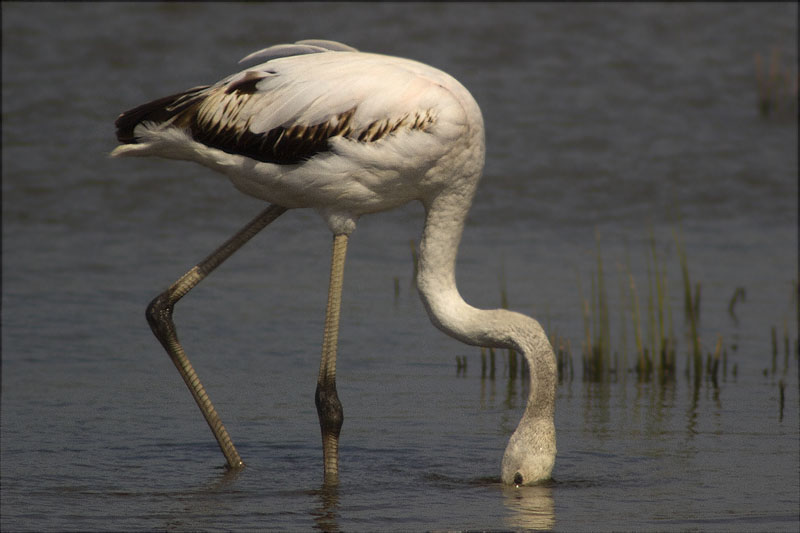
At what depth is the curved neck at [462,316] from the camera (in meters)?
6.42

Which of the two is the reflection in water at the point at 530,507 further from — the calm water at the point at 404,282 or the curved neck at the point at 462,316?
the curved neck at the point at 462,316

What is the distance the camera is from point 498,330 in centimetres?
658

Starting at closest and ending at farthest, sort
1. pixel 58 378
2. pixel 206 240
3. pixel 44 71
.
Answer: pixel 58 378 → pixel 206 240 → pixel 44 71

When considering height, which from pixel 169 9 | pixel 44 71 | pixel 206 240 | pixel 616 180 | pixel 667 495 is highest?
pixel 169 9

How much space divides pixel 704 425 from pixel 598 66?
39.3ft

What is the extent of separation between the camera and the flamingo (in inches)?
253

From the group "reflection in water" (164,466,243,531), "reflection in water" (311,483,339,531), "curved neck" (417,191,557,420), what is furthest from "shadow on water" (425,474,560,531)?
"reflection in water" (164,466,243,531)

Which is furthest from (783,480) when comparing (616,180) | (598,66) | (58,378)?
(598,66)

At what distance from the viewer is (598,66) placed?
737 inches

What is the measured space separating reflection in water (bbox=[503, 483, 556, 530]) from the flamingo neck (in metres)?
0.07

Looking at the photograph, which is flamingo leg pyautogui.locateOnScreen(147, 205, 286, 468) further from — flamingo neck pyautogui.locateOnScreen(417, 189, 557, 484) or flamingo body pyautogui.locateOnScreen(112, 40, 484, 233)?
flamingo neck pyautogui.locateOnScreen(417, 189, 557, 484)

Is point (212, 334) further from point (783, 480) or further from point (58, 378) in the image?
point (783, 480)

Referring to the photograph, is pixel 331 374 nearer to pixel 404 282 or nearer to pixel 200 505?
pixel 200 505

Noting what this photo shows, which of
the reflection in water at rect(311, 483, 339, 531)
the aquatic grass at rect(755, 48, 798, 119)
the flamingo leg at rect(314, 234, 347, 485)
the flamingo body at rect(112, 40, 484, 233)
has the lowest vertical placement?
the reflection in water at rect(311, 483, 339, 531)
